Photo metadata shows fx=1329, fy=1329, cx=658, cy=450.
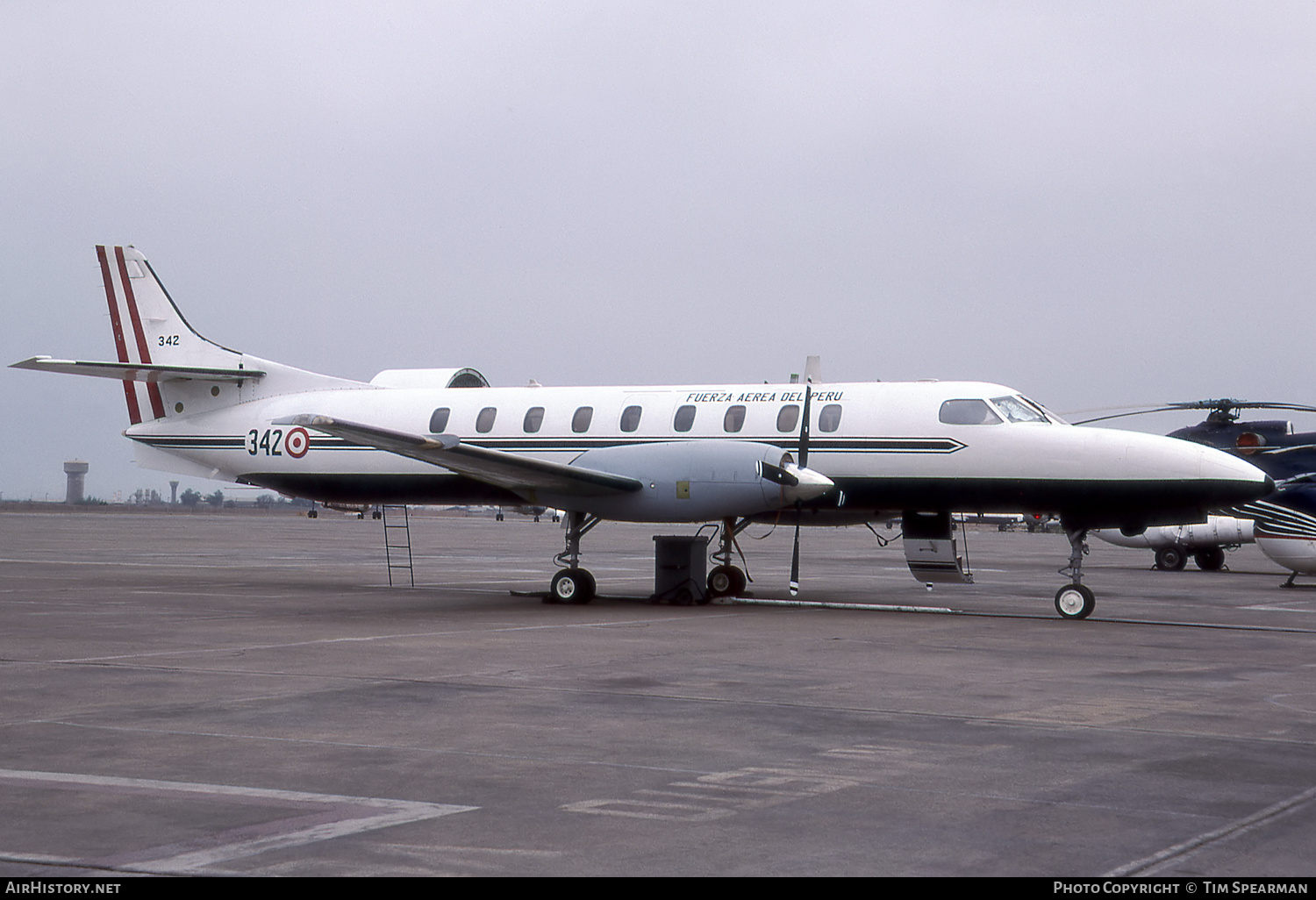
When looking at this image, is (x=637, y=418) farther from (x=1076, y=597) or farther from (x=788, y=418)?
(x=1076, y=597)

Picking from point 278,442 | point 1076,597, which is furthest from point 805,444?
Answer: point 278,442

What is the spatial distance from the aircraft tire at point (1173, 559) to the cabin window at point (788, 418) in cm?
1692

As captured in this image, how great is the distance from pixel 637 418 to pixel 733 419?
1596 mm

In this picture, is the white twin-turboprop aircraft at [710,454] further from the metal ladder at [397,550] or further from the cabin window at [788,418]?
the metal ladder at [397,550]

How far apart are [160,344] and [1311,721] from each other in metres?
21.1

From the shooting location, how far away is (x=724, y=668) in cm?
1173

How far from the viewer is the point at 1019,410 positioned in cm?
1888

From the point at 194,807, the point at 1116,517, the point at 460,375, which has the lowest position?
the point at 194,807

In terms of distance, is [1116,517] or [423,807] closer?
[423,807]

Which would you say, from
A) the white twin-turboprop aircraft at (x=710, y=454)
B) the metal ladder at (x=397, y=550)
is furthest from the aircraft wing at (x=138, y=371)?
the metal ladder at (x=397, y=550)

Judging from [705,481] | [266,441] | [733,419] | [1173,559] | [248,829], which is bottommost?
[248,829]
